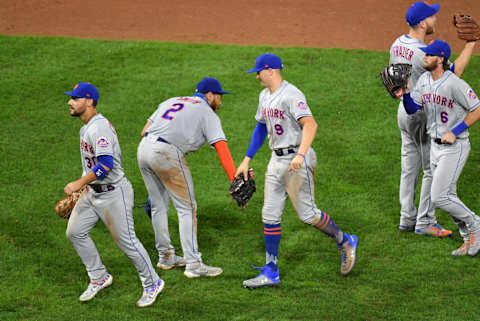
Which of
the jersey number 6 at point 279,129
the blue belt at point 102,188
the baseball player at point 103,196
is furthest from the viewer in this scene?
the jersey number 6 at point 279,129

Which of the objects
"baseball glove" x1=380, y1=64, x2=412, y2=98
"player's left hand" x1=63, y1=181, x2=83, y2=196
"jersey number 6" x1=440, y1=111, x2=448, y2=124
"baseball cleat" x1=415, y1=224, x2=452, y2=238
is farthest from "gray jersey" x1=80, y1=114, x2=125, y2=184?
"baseball cleat" x1=415, y1=224, x2=452, y2=238

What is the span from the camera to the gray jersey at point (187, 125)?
21.1 ft

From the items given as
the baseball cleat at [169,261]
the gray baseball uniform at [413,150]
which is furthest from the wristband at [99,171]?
the gray baseball uniform at [413,150]

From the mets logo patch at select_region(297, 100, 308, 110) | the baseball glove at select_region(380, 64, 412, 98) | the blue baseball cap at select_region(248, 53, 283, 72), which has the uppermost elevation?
A: the blue baseball cap at select_region(248, 53, 283, 72)

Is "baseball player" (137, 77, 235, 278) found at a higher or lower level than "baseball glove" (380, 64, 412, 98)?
lower

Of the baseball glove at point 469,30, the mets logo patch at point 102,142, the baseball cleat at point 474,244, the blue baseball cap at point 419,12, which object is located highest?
the blue baseball cap at point 419,12

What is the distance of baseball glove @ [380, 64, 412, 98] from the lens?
641 cm

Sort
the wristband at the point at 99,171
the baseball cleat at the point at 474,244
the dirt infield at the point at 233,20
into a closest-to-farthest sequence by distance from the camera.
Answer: the wristband at the point at 99,171 → the baseball cleat at the point at 474,244 → the dirt infield at the point at 233,20

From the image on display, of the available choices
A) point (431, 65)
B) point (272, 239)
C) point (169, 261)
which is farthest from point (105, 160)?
point (431, 65)

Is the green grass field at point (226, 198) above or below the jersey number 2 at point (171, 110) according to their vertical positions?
below

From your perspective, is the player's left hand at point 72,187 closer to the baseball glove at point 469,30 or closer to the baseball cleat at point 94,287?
the baseball cleat at point 94,287

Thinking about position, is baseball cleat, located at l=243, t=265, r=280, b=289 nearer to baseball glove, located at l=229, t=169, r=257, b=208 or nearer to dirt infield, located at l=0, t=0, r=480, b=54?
baseball glove, located at l=229, t=169, r=257, b=208

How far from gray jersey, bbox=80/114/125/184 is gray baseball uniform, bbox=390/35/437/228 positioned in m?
3.16

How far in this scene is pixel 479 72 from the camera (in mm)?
12180
